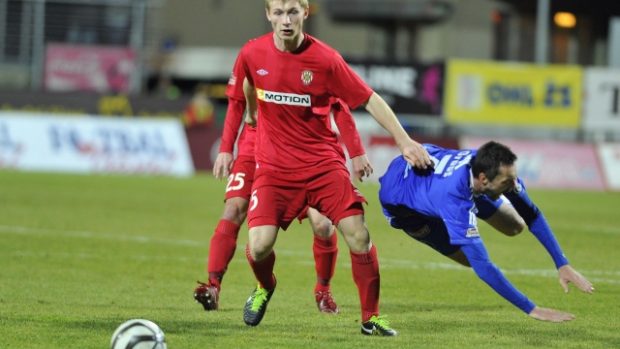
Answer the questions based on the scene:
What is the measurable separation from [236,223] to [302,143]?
1.58m

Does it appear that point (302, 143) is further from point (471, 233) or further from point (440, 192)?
point (471, 233)

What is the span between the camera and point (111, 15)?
36312mm

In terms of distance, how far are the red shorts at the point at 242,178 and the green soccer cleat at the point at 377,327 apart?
1942 millimetres

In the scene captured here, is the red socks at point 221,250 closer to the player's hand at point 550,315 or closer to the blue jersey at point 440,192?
the blue jersey at point 440,192

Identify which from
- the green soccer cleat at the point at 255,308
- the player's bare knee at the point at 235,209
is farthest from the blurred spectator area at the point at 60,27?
the green soccer cleat at the point at 255,308

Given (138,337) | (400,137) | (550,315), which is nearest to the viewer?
(138,337)

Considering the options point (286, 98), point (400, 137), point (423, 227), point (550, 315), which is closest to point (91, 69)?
point (423, 227)

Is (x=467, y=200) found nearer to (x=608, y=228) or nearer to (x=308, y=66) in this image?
(x=308, y=66)

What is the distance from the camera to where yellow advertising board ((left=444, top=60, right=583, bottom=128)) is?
3119cm

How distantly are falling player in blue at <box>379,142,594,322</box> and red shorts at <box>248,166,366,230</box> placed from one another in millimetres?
369

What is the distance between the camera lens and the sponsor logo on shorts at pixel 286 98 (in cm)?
829

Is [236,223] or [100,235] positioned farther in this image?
[100,235]

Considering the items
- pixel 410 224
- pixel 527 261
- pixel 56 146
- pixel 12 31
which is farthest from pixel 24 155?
pixel 410 224

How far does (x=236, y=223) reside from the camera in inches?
387
